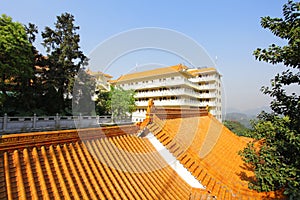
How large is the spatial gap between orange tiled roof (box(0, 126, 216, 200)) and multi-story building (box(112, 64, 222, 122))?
32298 mm

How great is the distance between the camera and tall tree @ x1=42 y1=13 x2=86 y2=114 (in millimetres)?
25078

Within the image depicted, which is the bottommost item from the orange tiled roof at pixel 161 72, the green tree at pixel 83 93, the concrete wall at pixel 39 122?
the concrete wall at pixel 39 122

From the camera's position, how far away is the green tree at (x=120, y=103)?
28.7m

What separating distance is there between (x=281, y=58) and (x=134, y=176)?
3363mm

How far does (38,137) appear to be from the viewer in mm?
2986

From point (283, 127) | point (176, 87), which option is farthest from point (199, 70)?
point (283, 127)

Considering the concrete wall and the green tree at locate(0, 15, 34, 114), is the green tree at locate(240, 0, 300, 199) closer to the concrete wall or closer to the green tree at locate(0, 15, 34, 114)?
the concrete wall

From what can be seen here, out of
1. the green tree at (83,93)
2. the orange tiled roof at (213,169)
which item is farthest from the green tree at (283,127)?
the green tree at (83,93)

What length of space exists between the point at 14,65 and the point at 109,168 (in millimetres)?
21308

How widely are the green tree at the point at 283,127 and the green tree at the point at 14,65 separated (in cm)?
2238

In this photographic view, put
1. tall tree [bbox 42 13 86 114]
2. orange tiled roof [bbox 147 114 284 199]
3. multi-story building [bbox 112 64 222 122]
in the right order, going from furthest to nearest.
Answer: multi-story building [bbox 112 64 222 122]
tall tree [bbox 42 13 86 114]
orange tiled roof [bbox 147 114 284 199]

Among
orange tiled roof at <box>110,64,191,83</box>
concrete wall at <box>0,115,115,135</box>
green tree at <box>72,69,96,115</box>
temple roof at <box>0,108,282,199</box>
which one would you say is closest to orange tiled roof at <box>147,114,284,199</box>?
temple roof at <box>0,108,282,199</box>

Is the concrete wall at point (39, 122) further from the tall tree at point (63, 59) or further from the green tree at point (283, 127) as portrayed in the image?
the green tree at point (283, 127)

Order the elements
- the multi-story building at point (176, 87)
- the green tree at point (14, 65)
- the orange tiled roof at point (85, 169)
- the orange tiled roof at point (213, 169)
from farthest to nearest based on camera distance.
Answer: the multi-story building at point (176, 87) → the green tree at point (14, 65) → the orange tiled roof at point (213, 169) → the orange tiled roof at point (85, 169)
